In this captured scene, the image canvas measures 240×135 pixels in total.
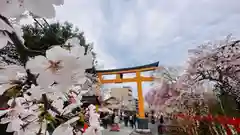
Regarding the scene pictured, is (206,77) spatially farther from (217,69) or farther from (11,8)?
(11,8)

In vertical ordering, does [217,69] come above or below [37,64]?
above

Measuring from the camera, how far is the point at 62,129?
0.29 meters

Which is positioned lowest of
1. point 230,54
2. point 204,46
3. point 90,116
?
point 90,116

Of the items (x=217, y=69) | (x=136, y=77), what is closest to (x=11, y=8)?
(x=217, y=69)

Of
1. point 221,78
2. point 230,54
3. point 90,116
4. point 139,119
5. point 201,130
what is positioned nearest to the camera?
point 90,116

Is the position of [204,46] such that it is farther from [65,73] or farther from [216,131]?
[65,73]

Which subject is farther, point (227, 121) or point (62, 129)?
point (227, 121)

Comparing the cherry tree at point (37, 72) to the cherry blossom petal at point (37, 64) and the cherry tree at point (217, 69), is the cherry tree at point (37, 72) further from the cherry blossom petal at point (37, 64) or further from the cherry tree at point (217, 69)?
the cherry tree at point (217, 69)

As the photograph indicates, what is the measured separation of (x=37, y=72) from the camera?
21 centimetres

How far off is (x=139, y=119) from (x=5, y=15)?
7432mm

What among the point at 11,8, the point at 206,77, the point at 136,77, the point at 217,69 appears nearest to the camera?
the point at 11,8

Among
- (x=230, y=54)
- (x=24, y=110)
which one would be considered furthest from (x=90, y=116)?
(x=230, y=54)

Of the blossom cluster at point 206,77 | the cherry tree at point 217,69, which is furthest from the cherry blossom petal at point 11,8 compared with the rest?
the cherry tree at point 217,69

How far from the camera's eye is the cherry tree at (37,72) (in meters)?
0.16
